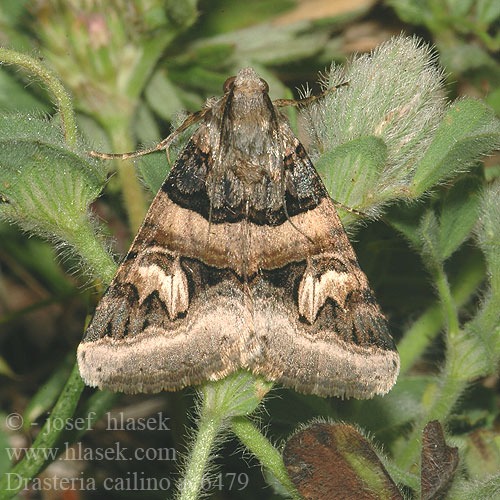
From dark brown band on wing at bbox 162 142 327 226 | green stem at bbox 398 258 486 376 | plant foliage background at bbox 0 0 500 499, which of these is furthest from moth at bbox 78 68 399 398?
green stem at bbox 398 258 486 376

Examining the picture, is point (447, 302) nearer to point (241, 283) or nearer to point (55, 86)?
point (241, 283)

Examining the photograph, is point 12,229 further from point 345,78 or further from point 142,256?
point 345,78

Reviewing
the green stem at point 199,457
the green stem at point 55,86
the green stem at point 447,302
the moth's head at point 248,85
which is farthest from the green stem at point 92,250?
the green stem at point 447,302

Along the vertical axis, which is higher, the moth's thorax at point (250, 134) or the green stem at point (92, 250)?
the moth's thorax at point (250, 134)

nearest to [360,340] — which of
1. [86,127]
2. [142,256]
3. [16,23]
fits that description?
[142,256]

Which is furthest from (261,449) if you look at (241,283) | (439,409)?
(439,409)

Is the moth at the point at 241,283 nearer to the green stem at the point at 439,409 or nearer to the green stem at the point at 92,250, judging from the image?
the green stem at the point at 92,250
